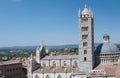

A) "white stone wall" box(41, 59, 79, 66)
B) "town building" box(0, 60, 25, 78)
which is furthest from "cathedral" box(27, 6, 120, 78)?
"town building" box(0, 60, 25, 78)

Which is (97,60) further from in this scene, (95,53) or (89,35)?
(89,35)

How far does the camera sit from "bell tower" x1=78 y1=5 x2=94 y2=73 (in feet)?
248

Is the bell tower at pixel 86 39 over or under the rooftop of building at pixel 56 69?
over

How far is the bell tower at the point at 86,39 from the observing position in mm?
75569

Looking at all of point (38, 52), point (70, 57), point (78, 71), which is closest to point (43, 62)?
point (38, 52)

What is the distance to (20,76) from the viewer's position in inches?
3999

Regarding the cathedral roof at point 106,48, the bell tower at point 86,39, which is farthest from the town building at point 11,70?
the cathedral roof at point 106,48

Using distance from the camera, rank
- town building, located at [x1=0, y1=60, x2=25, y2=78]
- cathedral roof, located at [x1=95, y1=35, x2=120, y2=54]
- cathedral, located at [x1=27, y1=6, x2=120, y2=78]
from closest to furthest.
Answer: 1. cathedral, located at [x1=27, y1=6, x2=120, y2=78]
2. cathedral roof, located at [x1=95, y1=35, x2=120, y2=54]
3. town building, located at [x1=0, y1=60, x2=25, y2=78]

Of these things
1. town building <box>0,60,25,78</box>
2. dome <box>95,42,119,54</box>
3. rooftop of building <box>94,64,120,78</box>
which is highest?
dome <box>95,42,119,54</box>

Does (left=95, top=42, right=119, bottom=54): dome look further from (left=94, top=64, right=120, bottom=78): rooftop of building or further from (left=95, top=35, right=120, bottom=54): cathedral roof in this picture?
(left=94, top=64, right=120, bottom=78): rooftop of building

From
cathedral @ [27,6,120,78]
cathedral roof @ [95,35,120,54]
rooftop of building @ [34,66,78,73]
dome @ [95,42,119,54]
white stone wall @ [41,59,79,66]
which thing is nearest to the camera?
cathedral @ [27,6,120,78]

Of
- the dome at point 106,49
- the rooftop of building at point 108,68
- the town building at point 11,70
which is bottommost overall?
the town building at point 11,70

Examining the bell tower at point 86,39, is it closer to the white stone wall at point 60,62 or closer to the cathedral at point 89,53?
the cathedral at point 89,53

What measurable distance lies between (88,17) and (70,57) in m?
20.0
